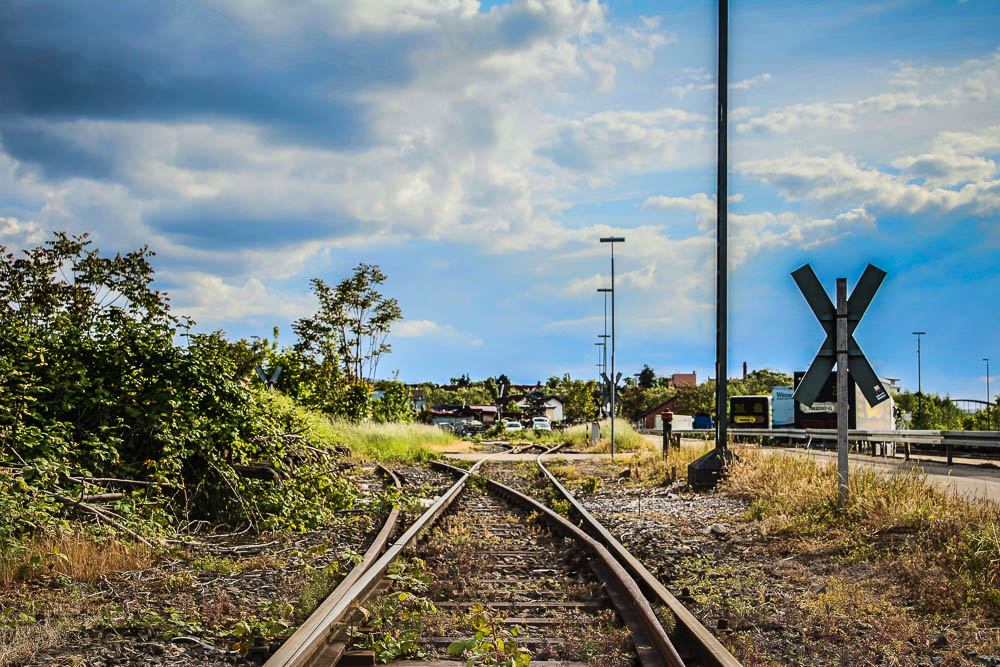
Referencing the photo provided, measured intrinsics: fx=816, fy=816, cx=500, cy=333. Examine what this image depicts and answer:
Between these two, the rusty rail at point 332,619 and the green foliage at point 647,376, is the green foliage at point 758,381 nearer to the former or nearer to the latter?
the green foliage at point 647,376

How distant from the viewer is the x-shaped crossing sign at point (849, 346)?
9.59 meters

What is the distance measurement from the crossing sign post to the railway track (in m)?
3.06

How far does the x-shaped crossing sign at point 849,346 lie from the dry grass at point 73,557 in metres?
7.25

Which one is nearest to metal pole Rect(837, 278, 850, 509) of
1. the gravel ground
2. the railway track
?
the gravel ground

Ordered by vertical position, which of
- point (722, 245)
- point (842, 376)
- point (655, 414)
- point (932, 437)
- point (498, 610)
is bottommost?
point (498, 610)

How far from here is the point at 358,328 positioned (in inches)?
1469

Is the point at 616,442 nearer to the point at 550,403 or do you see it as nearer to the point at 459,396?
the point at 550,403

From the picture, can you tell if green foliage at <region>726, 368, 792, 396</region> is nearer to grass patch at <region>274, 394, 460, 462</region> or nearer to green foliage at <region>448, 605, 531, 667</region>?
grass patch at <region>274, 394, 460, 462</region>

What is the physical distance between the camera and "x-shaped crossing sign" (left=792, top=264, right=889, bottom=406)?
9.59 metres

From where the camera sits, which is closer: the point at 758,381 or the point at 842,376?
the point at 842,376

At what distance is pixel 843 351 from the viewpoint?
31.6 feet

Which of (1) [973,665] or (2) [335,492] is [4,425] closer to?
(2) [335,492]

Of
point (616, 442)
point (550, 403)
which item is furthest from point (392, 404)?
point (550, 403)

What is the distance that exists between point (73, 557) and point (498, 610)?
3561mm
